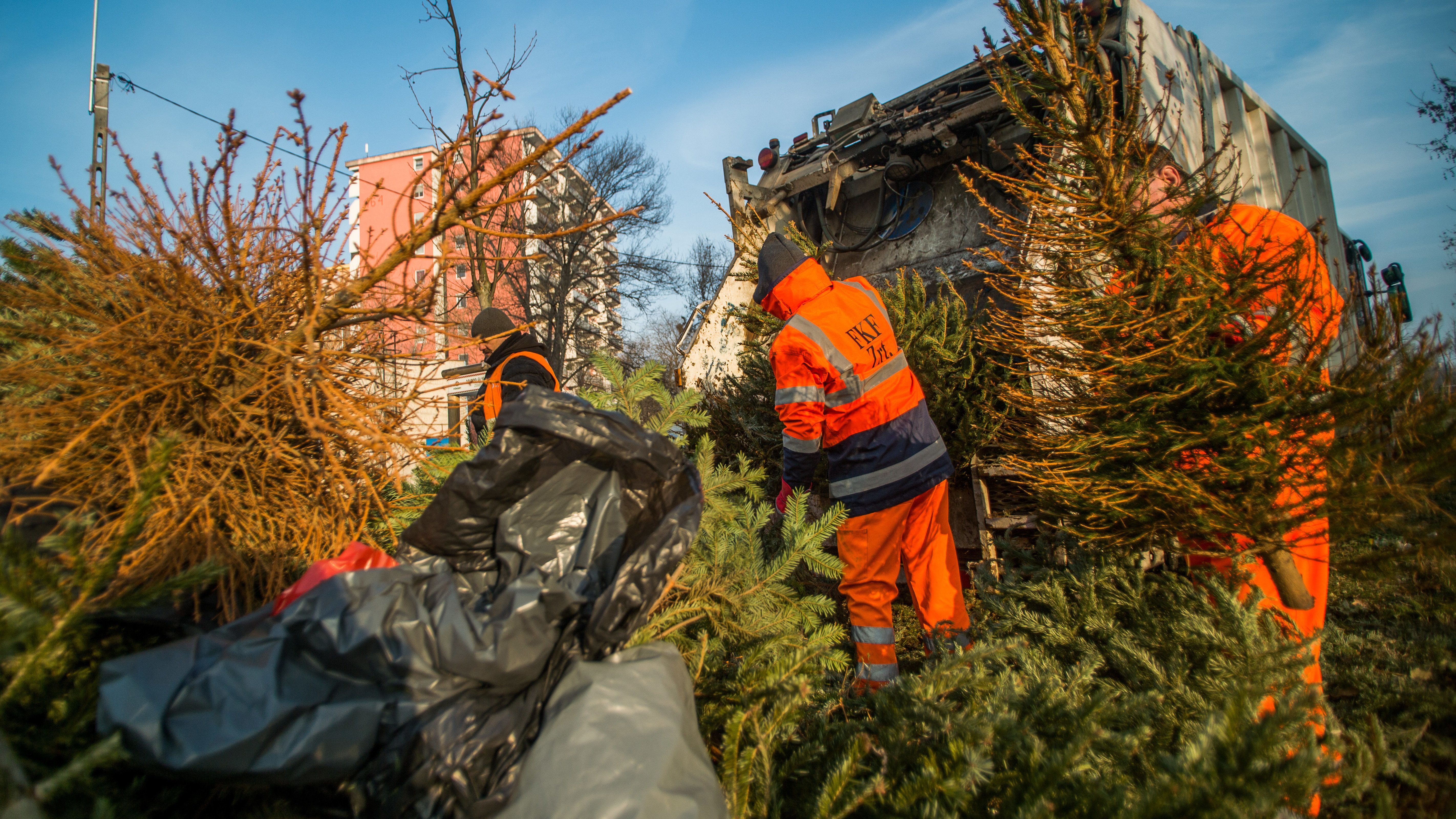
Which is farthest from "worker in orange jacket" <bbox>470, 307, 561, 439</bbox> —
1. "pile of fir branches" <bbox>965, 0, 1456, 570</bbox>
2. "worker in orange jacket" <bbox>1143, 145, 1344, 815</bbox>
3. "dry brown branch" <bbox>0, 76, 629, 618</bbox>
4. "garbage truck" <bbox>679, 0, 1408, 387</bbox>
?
"worker in orange jacket" <bbox>1143, 145, 1344, 815</bbox>

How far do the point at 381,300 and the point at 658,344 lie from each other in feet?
95.2

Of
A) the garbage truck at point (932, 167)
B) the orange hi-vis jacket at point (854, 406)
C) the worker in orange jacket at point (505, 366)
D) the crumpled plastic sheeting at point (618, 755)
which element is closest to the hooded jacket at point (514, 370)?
the worker in orange jacket at point (505, 366)

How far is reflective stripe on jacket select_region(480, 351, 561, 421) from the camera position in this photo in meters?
3.95

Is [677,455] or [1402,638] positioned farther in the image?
[1402,638]

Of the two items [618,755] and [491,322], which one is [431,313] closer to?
[618,755]

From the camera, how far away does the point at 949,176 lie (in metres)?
5.38

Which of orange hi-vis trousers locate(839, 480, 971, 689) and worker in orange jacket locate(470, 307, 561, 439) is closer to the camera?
orange hi-vis trousers locate(839, 480, 971, 689)

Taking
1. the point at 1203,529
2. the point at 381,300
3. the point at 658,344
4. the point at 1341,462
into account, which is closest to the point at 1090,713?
the point at 1203,529

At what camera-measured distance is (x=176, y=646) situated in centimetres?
116

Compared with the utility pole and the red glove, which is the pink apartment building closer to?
the red glove

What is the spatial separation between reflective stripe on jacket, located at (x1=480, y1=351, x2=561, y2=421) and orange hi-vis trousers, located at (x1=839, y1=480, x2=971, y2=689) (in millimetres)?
2026

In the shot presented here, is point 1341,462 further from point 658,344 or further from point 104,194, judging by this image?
point 658,344

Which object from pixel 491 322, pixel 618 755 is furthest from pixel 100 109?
pixel 618 755

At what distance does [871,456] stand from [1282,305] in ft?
5.26
